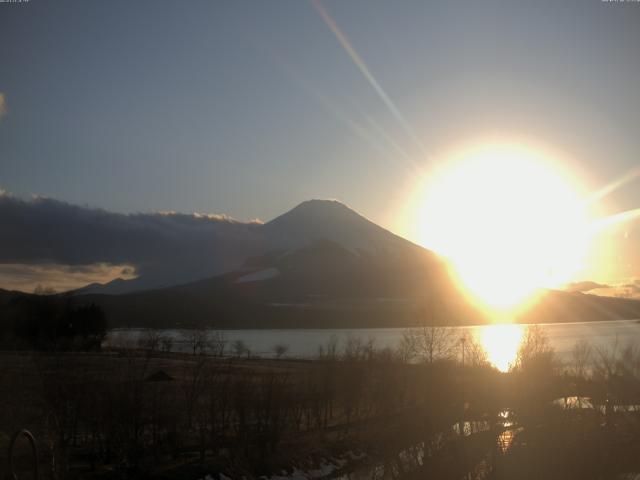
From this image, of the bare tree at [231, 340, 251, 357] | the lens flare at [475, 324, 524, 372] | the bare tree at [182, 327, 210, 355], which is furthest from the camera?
the bare tree at [231, 340, 251, 357]

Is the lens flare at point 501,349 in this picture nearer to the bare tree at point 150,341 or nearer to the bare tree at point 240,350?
the bare tree at point 150,341

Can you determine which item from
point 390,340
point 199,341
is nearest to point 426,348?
point 199,341

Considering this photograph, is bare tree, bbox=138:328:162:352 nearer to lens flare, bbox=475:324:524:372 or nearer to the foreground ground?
the foreground ground

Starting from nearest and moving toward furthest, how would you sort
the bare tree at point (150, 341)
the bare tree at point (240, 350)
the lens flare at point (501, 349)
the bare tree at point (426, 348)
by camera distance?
the bare tree at point (150, 341), the bare tree at point (426, 348), the lens flare at point (501, 349), the bare tree at point (240, 350)

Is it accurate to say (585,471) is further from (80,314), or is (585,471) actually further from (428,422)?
(80,314)

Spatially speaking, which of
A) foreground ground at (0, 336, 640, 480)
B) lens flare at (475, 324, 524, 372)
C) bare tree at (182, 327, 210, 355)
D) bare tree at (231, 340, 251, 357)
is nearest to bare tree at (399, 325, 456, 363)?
lens flare at (475, 324, 524, 372)

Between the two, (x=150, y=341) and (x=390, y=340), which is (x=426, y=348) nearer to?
(x=150, y=341)

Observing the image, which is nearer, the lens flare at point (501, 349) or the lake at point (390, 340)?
the lens flare at point (501, 349)

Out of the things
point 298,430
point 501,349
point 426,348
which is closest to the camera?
point 298,430

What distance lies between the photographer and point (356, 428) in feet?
91.5

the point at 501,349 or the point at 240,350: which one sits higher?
the point at 240,350

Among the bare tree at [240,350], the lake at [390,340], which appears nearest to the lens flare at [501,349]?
the lake at [390,340]

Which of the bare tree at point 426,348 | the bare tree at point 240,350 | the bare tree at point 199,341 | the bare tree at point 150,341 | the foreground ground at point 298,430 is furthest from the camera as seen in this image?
the bare tree at point 240,350

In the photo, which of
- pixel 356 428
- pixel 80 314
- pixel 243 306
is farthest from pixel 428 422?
pixel 243 306
